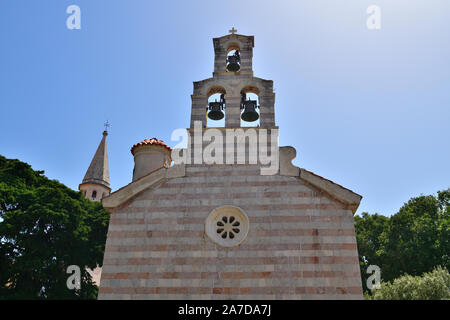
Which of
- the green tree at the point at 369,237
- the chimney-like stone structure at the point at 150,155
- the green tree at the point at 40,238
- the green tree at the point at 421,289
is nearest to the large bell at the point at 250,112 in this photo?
the chimney-like stone structure at the point at 150,155

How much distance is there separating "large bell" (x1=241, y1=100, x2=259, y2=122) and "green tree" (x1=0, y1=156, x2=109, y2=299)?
44.6 ft

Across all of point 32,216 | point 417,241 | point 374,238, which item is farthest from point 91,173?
point 417,241

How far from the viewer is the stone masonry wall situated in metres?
9.70

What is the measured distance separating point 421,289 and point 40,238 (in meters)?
20.4

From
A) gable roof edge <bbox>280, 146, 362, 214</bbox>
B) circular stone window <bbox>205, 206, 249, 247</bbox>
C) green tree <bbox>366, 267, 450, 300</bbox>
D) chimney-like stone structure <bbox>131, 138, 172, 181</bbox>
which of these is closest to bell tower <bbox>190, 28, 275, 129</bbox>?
gable roof edge <bbox>280, 146, 362, 214</bbox>

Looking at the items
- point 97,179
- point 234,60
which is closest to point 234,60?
point 234,60

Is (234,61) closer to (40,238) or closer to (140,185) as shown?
(140,185)

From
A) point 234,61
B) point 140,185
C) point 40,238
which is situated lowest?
point 140,185

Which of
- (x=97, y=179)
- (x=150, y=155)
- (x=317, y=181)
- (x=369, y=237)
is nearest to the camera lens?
(x=317, y=181)

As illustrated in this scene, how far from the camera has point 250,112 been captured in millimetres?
13086

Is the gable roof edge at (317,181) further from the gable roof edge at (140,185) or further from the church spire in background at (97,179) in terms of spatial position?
the church spire in background at (97,179)

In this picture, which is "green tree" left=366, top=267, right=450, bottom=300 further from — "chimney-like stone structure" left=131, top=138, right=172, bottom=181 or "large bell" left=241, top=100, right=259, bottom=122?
"chimney-like stone structure" left=131, top=138, right=172, bottom=181
